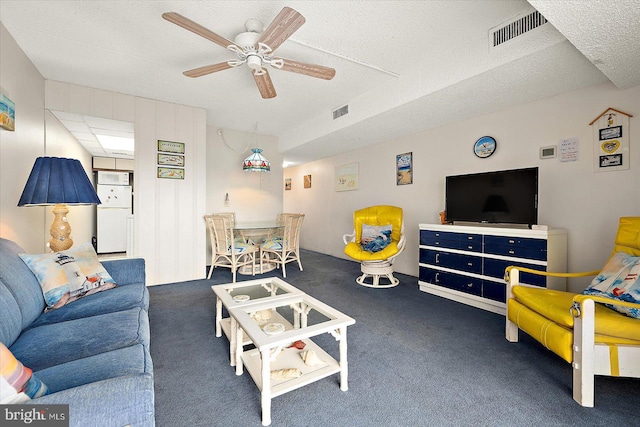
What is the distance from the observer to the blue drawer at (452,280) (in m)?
3.00

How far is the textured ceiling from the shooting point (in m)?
1.99

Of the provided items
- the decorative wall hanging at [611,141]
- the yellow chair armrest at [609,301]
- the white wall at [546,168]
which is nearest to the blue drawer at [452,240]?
the white wall at [546,168]

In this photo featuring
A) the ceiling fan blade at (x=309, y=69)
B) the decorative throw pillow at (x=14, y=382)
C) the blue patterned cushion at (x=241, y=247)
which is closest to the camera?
the decorative throw pillow at (x=14, y=382)

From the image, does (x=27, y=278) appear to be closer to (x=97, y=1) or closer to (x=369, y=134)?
(x=97, y=1)

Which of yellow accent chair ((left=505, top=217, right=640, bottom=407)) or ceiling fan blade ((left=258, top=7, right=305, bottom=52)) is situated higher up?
ceiling fan blade ((left=258, top=7, right=305, bottom=52))

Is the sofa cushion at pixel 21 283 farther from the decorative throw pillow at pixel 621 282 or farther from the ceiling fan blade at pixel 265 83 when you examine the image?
the decorative throw pillow at pixel 621 282

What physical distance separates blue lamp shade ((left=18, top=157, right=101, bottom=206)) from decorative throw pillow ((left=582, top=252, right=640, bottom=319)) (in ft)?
12.6

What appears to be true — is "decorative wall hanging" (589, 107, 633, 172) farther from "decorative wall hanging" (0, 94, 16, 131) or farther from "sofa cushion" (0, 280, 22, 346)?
"decorative wall hanging" (0, 94, 16, 131)

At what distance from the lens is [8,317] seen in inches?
50.7

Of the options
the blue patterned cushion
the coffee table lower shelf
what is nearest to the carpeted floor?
the coffee table lower shelf

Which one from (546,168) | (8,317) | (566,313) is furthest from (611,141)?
(8,317)

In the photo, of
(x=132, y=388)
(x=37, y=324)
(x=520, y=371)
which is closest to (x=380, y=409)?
(x=520, y=371)

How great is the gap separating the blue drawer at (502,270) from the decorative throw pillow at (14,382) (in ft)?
10.9

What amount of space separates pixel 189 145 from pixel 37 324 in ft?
9.85
